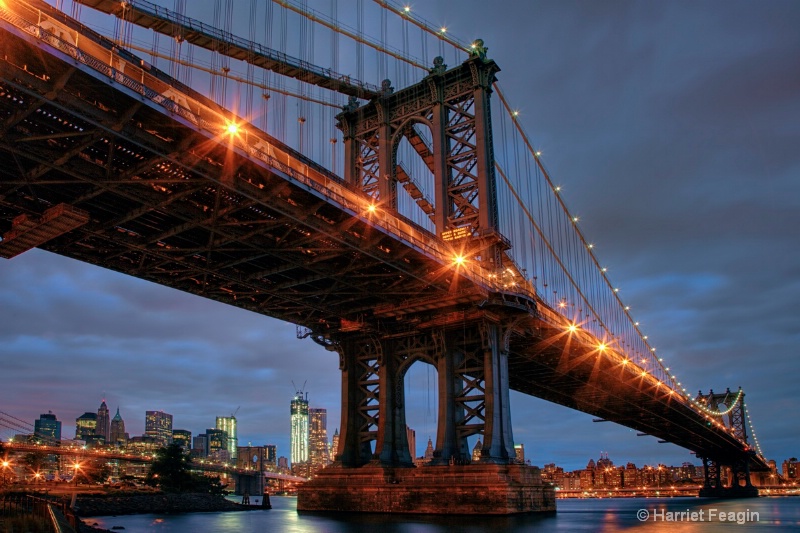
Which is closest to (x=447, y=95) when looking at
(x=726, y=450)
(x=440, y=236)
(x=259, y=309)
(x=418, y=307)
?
(x=440, y=236)

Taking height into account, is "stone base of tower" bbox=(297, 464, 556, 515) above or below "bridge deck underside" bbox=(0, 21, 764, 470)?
below

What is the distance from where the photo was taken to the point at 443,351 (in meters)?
50.9

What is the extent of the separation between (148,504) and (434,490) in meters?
40.2

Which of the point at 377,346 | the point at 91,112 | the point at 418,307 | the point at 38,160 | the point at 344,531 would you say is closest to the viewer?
the point at 91,112

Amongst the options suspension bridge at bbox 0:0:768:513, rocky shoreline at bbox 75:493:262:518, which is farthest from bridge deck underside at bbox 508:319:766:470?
rocky shoreline at bbox 75:493:262:518

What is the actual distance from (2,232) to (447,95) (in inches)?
1342

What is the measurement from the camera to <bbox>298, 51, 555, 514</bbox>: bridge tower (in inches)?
1816

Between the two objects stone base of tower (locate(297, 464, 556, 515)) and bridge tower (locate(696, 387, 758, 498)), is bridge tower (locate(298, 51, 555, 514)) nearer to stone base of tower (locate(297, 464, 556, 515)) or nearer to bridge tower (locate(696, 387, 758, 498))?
stone base of tower (locate(297, 464, 556, 515))

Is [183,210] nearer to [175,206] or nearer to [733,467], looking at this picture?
[175,206]

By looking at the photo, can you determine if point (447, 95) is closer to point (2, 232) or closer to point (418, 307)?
point (418, 307)

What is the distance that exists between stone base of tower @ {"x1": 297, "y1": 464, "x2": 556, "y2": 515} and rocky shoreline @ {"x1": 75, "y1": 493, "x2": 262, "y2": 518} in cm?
2388

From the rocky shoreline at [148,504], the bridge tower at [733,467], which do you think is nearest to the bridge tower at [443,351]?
the rocky shoreline at [148,504]

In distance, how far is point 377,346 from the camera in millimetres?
54500

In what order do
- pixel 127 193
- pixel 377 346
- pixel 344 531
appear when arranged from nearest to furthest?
1. pixel 127 193
2. pixel 344 531
3. pixel 377 346
